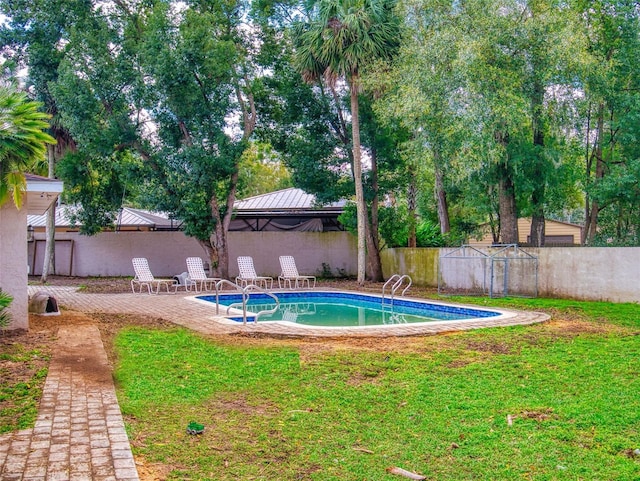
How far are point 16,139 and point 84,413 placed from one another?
405 cm

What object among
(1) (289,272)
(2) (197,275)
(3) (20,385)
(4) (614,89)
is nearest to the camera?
(3) (20,385)

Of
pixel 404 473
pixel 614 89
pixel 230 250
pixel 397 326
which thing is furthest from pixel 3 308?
pixel 230 250

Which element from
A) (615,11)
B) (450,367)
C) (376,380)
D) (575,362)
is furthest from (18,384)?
(615,11)

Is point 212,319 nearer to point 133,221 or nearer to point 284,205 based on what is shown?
point 284,205

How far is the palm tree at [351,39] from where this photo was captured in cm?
1475

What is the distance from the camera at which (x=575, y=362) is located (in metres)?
6.26

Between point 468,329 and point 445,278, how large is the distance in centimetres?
709

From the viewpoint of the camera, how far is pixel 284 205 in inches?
822

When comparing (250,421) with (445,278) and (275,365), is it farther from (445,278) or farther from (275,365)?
(445,278)

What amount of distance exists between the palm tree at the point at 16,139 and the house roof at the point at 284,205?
12289 mm

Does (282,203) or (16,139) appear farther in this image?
(282,203)

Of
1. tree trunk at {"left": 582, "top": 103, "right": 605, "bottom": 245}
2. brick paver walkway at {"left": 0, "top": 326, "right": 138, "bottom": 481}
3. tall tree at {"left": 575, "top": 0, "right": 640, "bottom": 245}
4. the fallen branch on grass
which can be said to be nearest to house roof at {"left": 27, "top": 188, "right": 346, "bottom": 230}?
tree trunk at {"left": 582, "top": 103, "right": 605, "bottom": 245}

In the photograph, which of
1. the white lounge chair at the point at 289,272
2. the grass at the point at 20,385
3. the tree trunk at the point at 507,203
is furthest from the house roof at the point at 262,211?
the grass at the point at 20,385

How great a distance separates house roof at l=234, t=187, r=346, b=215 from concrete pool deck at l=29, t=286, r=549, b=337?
23.3 feet
